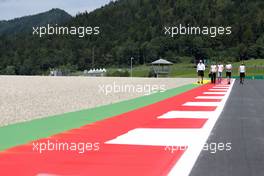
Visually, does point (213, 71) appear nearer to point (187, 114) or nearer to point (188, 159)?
point (187, 114)

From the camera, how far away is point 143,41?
158375 millimetres

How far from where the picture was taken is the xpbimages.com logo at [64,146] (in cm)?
632

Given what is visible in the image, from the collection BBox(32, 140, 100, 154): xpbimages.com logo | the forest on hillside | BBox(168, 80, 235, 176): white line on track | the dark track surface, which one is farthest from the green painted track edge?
the forest on hillside

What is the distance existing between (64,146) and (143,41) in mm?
152654

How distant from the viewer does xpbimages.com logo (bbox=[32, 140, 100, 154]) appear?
6316 millimetres

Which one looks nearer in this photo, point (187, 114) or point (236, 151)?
point (236, 151)

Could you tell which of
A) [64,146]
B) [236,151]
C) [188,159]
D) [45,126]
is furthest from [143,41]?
[188,159]

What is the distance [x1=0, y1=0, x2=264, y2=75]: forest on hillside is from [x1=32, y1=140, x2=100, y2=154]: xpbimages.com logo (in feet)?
433

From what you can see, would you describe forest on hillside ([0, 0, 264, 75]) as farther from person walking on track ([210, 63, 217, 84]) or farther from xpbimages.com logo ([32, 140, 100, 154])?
xpbimages.com logo ([32, 140, 100, 154])

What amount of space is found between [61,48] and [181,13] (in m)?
43.5

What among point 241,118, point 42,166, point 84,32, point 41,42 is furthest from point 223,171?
point 84,32

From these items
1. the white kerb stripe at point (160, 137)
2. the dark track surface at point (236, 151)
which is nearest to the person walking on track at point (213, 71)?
the dark track surface at point (236, 151)

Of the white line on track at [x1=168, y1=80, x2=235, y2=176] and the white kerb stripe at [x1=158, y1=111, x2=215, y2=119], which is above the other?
the white line on track at [x1=168, y1=80, x2=235, y2=176]

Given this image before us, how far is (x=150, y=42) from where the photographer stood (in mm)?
155250
